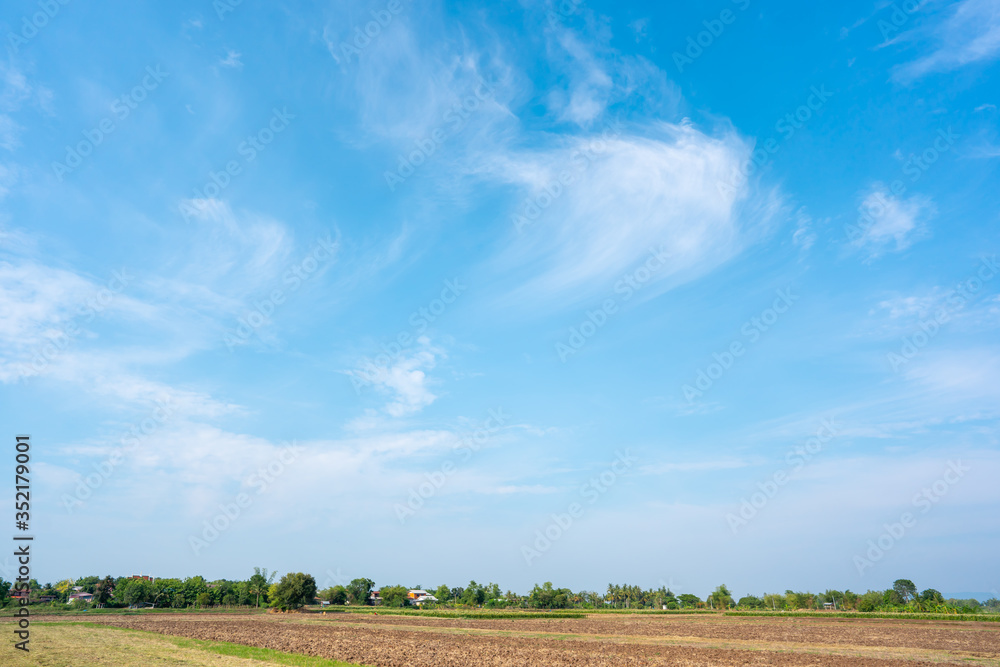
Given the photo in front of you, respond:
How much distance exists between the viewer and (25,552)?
20.1m

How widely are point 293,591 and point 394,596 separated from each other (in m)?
34.9


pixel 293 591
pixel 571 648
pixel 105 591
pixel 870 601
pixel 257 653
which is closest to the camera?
pixel 257 653

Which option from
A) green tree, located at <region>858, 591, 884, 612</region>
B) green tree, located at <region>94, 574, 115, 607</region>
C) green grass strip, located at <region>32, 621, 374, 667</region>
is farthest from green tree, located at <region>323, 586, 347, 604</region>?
green tree, located at <region>858, 591, 884, 612</region>

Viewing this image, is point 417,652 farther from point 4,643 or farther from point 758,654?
point 4,643

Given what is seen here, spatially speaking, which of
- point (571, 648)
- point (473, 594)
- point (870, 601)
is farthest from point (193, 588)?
point (870, 601)

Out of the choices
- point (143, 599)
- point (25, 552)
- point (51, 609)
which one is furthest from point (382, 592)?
point (25, 552)

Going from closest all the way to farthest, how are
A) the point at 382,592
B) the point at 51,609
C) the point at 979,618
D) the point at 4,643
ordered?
1. the point at 4,643
2. the point at 979,618
3. the point at 51,609
4. the point at 382,592

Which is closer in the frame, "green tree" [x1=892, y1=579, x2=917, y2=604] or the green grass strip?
the green grass strip

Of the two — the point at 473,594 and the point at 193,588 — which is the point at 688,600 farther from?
the point at 193,588

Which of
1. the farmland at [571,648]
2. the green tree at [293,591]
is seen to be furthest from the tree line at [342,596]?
the farmland at [571,648]

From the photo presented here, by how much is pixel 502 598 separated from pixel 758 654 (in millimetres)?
107562

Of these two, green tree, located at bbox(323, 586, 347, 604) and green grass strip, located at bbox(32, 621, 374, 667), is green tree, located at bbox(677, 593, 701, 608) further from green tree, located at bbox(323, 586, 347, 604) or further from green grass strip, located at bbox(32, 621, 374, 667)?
green grass strip, located at bbox(32, 621, 374, 667)

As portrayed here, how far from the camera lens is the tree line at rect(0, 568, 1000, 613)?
92.6 m

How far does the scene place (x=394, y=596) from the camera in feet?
398
